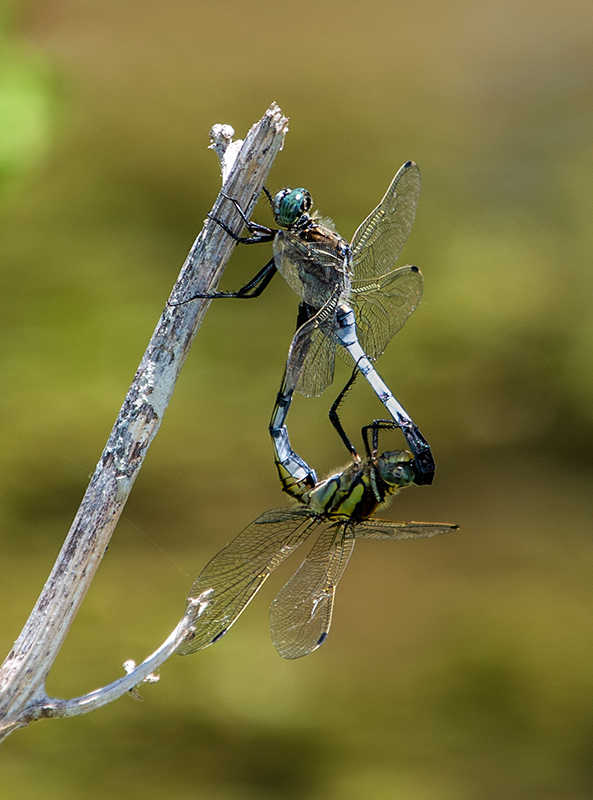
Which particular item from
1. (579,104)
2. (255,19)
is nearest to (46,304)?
A: (255,19)

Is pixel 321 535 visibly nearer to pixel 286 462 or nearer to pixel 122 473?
pixel 286 462

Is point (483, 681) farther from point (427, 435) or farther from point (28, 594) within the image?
point (28, 594)

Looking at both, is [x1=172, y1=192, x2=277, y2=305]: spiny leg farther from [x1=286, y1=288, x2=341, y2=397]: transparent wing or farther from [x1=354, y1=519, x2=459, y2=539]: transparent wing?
[x1=354, y1=519, x2=459, y2=539]: transparent wing

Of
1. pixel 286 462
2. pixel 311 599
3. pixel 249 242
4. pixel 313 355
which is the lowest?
pixel 311 599

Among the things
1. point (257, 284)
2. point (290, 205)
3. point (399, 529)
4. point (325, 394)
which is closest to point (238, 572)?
point (399, 529)

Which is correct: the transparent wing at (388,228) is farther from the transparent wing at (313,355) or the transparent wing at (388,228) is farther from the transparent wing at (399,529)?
the transparent wing at (399,529)

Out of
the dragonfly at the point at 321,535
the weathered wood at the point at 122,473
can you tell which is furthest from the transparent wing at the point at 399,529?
the weathered wood at the point at 122,473
